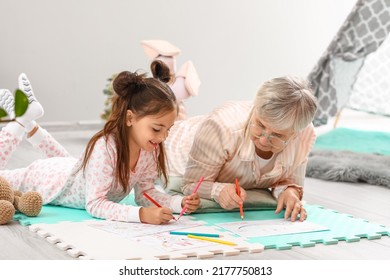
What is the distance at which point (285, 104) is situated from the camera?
1843 millimetres

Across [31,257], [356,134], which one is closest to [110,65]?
[356,134]

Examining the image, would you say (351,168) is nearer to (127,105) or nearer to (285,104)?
(285,104)

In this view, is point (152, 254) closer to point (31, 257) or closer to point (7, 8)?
point (31, 257)

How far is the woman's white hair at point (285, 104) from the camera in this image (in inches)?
72.6

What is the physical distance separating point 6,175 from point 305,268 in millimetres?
1081

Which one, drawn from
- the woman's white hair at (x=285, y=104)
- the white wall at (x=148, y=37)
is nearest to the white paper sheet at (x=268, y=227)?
the woman's white hair at (x=285, y=104)

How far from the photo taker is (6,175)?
219 cm

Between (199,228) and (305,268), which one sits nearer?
(305,268)

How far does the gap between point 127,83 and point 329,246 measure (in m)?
0.70

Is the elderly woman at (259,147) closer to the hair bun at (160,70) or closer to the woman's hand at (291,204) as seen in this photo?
the woman's hand at (291,204)

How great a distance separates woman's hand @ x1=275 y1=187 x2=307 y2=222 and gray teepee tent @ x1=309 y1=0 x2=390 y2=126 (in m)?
1.55

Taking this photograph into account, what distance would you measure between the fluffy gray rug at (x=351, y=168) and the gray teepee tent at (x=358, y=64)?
60 cm

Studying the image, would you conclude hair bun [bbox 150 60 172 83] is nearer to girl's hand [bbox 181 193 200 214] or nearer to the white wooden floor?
girl's hand [bbox 181 193 200 214]

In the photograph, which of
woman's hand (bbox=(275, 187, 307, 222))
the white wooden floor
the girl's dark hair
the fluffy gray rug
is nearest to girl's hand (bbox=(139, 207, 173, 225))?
the girl's dark hair
